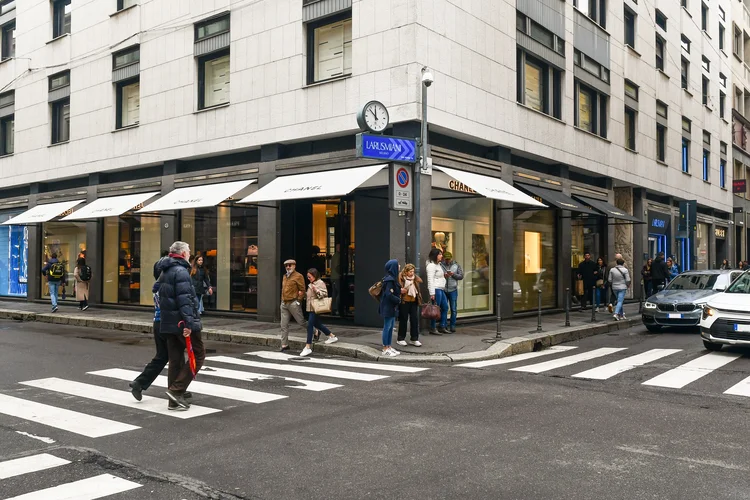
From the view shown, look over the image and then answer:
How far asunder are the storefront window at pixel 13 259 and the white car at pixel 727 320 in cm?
2428

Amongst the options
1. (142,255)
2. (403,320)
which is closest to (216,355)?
(403,320)

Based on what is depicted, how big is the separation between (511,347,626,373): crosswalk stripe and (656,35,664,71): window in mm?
19389

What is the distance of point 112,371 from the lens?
9.96m

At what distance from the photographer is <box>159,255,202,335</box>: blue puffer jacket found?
7297mm

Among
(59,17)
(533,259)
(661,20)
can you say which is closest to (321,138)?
(533,259)

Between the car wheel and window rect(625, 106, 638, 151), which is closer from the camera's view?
the car wheel

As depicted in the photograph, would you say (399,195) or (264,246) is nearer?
(399,195)

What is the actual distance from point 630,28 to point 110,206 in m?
20.2

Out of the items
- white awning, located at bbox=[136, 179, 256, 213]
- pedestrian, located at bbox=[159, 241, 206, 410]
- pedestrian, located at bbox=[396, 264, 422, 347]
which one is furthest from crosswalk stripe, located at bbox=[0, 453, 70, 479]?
white awning, located at bbox=[136, 179, 256, 213]

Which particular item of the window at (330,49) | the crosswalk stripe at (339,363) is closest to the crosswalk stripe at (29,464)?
the crosswalk stripe at (339,363)

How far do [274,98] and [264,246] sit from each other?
12.5 feet

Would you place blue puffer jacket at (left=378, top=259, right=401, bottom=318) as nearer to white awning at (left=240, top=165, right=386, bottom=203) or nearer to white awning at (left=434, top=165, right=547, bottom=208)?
white awning at (left=240, top=165, right=386, bottom=203)

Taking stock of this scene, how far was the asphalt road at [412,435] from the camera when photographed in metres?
4.71

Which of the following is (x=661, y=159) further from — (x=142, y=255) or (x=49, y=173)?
(x=49, y=173)
